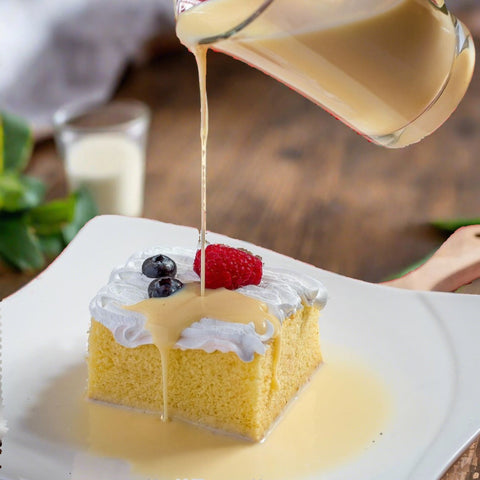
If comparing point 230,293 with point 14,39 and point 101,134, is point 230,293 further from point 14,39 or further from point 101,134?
point 14,39

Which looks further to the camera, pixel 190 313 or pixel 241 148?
pixel 241 148

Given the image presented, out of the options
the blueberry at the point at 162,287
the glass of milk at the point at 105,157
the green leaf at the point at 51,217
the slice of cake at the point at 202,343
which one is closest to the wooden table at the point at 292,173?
the glass of milk at the point at 105,157

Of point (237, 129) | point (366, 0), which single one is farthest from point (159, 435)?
point (237, 129)

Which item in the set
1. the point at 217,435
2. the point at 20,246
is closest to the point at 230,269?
the point at 217,435

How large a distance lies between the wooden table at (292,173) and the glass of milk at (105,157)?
115mm

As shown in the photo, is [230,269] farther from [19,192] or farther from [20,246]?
[19,192]

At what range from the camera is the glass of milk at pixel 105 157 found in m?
2.86

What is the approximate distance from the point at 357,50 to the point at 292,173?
1698 mm

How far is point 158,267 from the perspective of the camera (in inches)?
61.1

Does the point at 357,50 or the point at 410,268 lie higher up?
the point at 357,50

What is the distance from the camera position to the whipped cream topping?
4.66 ft

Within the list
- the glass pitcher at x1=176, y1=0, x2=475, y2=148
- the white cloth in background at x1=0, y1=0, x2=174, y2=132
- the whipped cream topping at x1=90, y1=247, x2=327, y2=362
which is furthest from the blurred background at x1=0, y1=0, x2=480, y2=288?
the glass pitcher at x1=176, y1=0, x2=475, y2=148

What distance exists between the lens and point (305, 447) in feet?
4.82

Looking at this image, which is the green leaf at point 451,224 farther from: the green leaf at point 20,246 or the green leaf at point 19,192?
the green leaf at point 19,192
